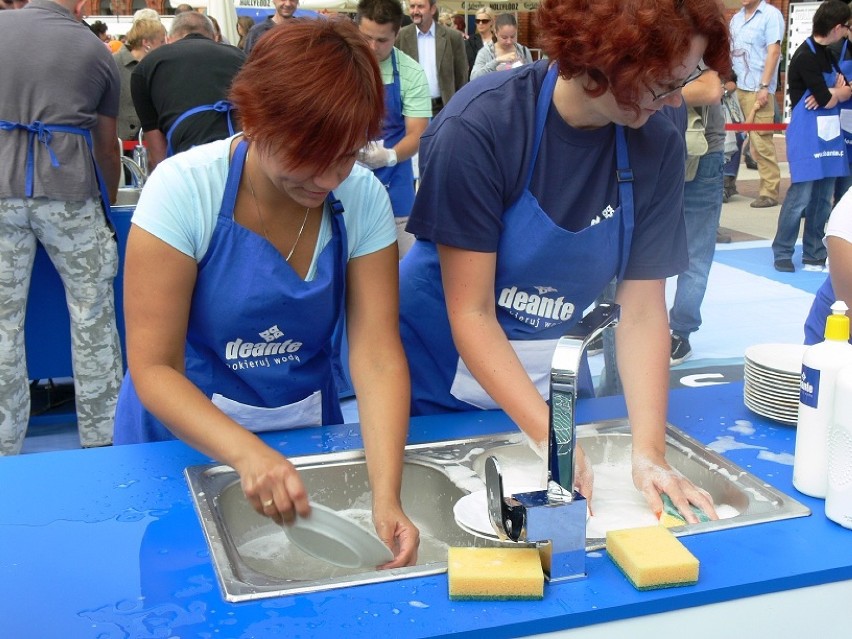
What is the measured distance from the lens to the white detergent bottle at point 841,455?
1230 millimetres

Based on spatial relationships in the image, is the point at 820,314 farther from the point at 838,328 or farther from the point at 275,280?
the point at 275,280

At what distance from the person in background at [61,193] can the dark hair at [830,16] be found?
14.1 ft

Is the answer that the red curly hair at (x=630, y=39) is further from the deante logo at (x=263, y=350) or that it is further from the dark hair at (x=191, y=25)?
the dark hair at (x=191, y=25)

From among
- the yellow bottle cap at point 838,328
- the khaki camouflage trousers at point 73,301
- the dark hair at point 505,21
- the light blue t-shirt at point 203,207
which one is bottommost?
the khaki camouflage trousers at point 73,301

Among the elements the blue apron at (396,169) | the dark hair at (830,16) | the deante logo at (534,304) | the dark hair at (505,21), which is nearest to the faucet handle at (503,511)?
the deante logo at (534,304)

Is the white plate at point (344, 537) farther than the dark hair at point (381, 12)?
No

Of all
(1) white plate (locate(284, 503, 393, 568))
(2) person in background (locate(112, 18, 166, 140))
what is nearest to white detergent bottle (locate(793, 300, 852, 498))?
(1) white plate (locate(284, 503, 393, 568))

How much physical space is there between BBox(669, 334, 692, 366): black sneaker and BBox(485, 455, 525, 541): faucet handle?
10.8 ft

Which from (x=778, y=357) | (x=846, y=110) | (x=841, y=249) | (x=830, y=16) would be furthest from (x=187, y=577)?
(x=830, y=16)

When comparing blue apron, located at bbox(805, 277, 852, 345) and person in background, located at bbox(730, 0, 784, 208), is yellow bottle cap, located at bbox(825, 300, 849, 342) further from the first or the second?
person in background, located at bbox(730, 0, 784, 208)

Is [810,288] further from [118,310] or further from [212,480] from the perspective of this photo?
[212,480]

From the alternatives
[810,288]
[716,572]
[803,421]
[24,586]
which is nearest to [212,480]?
[24,586]

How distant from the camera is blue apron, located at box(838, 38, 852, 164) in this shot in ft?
18.3

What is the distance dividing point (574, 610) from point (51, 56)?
272 cm
